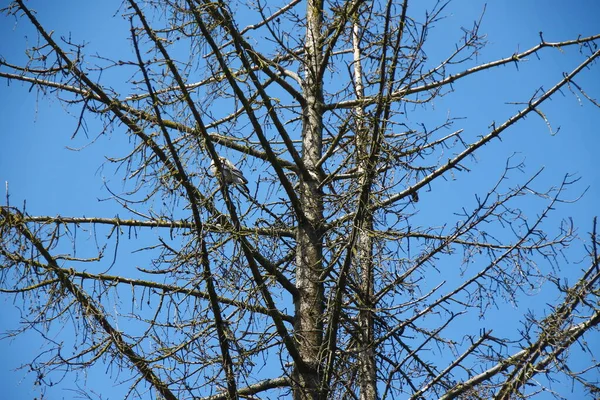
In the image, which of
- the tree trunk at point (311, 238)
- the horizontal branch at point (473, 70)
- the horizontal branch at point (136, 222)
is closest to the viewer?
the horizontal branch at point (136, 222)

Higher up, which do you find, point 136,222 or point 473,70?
point 473,70

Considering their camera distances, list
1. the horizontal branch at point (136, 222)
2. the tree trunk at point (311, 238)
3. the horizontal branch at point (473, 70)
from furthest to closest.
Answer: the horizontal branch at point (473, 70)
the tree trunk at point (311, 238)
the horizontal branch at point (136, 222)

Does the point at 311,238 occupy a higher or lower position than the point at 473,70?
lower

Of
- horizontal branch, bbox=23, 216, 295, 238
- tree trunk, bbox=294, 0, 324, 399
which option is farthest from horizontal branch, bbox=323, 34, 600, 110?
horizontal branch, bbox=23, 216, 295, 238

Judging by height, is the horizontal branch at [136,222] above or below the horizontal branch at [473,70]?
below

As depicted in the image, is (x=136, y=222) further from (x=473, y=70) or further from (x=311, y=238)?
(x=473, y=70)

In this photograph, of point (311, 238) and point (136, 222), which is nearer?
point (136, 222)

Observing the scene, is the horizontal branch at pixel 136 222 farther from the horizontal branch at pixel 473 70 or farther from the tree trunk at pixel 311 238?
the horizontal branch at pixel 473 70

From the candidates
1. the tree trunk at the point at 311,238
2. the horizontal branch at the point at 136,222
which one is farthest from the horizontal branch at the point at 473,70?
the horizontal branch at the point at 136,222

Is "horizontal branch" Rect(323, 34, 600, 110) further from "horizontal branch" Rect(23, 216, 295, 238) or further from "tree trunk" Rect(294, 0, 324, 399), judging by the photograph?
"horizontal branch" Rect(23, 216, 295, 238)

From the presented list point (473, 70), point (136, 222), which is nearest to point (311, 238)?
point (136, 222)

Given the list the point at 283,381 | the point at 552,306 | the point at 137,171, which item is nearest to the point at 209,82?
the point at 137,171

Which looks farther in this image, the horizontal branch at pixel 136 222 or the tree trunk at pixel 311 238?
the tree trunk at pixel 311 238

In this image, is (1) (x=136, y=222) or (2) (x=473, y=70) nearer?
(1) (x=136, y=222)
